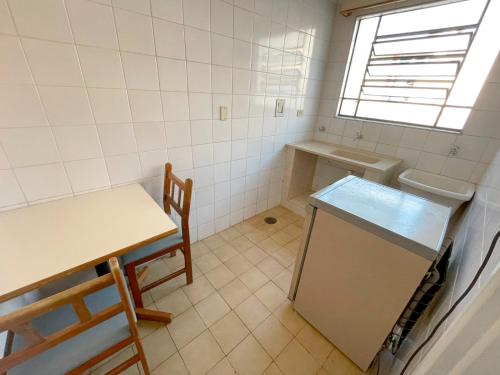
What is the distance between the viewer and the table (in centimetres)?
76

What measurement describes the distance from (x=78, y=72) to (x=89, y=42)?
0.54 ft

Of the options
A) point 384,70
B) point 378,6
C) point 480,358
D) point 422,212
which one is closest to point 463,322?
point 480,358

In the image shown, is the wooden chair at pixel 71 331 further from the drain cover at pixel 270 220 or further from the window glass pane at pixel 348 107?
the window glass pane at pixel 348 107

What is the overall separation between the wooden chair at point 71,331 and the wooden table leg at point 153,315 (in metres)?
0.41

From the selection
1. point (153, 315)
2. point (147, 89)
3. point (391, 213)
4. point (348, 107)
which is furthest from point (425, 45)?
point (153, 315)

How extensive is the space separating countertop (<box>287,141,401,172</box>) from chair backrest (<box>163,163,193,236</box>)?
4.86ft

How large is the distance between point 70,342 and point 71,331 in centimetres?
22

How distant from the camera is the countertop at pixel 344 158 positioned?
1.92 m

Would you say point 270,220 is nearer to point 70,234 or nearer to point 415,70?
point 70,234

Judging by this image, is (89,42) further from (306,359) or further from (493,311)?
(306,359)

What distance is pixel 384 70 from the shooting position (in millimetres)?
2162

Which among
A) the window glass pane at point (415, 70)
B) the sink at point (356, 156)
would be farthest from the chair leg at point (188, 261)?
the window glass pane at point (415, 70)

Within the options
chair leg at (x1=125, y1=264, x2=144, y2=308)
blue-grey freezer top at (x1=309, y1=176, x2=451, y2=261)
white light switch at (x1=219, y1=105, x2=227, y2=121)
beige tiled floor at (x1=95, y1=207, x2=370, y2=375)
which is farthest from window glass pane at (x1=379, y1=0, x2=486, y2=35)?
chair leg at (x1=125, y1=264, x2=144, y2=308)

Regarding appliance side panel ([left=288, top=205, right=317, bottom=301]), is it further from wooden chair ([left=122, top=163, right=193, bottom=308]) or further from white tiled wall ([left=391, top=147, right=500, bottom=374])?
wooden chair ([left=122, top=163, right=193, bottom=308])
